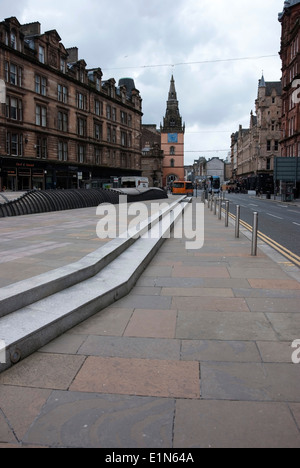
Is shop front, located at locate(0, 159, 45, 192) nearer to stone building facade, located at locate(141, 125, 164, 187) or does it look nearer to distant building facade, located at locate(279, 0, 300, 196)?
distant building facade, located at locate(279, 0, 300, 196)

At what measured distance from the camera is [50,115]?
39.6 metres

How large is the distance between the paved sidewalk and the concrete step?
0.13 metres

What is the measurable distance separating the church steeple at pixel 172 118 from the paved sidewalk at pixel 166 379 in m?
114

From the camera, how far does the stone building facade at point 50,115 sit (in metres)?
33.6

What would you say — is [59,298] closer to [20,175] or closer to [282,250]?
[282,250]

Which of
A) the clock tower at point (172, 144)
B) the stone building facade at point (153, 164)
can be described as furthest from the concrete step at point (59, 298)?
the clock tower at point (172, 144)

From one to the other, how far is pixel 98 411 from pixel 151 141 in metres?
101

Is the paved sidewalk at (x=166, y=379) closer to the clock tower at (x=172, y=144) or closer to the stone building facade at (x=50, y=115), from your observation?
the stone building facade at (x=50, y=115)

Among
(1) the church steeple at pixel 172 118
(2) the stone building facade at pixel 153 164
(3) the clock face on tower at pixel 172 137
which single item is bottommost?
(2) the stone building facade at pixel 153 164

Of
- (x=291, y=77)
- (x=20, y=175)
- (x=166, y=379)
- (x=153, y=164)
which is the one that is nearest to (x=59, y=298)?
(x=166, y=379)

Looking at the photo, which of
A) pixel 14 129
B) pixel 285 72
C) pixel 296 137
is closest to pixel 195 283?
pixel 14 129

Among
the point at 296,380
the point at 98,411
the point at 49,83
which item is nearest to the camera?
the point at 98,411

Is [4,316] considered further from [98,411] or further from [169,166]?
[169,166]

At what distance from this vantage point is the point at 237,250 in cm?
929
